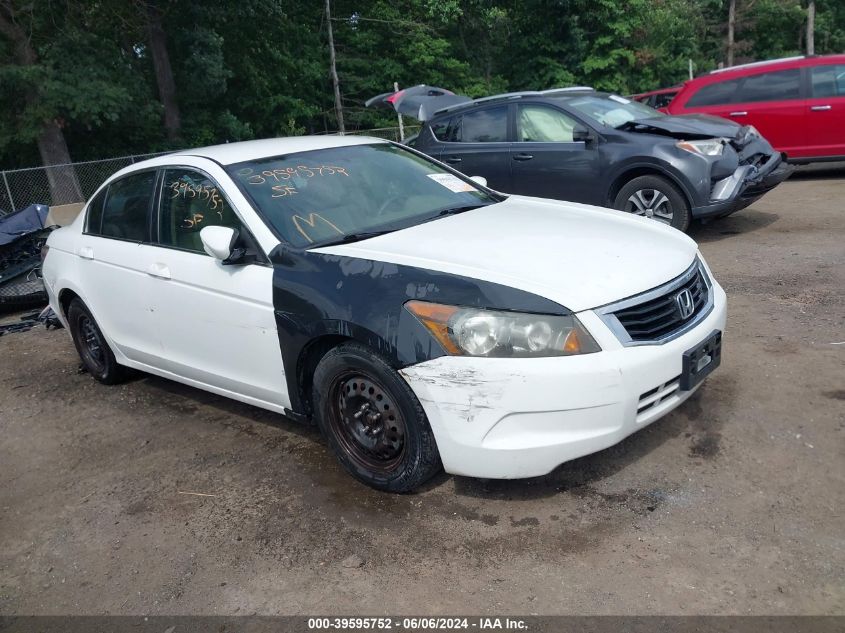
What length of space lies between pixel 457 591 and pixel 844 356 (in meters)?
3.02

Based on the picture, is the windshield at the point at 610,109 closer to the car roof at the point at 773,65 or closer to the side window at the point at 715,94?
the side window at the point at 715,94

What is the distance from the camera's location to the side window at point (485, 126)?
8.70m

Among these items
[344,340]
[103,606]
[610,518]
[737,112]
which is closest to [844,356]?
[610,518]

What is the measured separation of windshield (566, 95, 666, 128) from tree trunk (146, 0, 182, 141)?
14867 millimetres

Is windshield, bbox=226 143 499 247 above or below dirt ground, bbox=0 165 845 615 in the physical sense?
above

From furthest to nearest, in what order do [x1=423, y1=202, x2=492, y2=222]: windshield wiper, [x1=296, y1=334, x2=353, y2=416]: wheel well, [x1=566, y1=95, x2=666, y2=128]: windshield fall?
[x1=566, y1=95, x2=666, y2=128]: windshield
[x1=423, y1=202, x2=492, y2=222]: windshield wiper
[x1=296, y1=334, x2=353, y2=416]: wheel well

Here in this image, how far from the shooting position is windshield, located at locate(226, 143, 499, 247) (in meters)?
4.05

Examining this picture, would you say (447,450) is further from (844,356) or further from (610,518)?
(844,356)

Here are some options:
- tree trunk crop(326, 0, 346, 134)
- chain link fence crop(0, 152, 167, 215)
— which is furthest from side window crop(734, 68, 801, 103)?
tree trunk crop(326, 0, 346, 134)

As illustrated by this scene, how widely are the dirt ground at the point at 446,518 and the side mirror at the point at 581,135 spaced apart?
3510mm

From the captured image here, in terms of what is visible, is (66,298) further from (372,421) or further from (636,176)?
(636,176)

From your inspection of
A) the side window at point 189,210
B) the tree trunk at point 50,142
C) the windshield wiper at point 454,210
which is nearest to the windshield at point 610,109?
the windshield wiper at point 454,210

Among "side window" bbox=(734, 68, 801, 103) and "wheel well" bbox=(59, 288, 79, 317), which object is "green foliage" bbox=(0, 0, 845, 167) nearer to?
"wheel well" bbox=(59, 288, 79, 317)

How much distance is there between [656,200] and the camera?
25.6 ft
